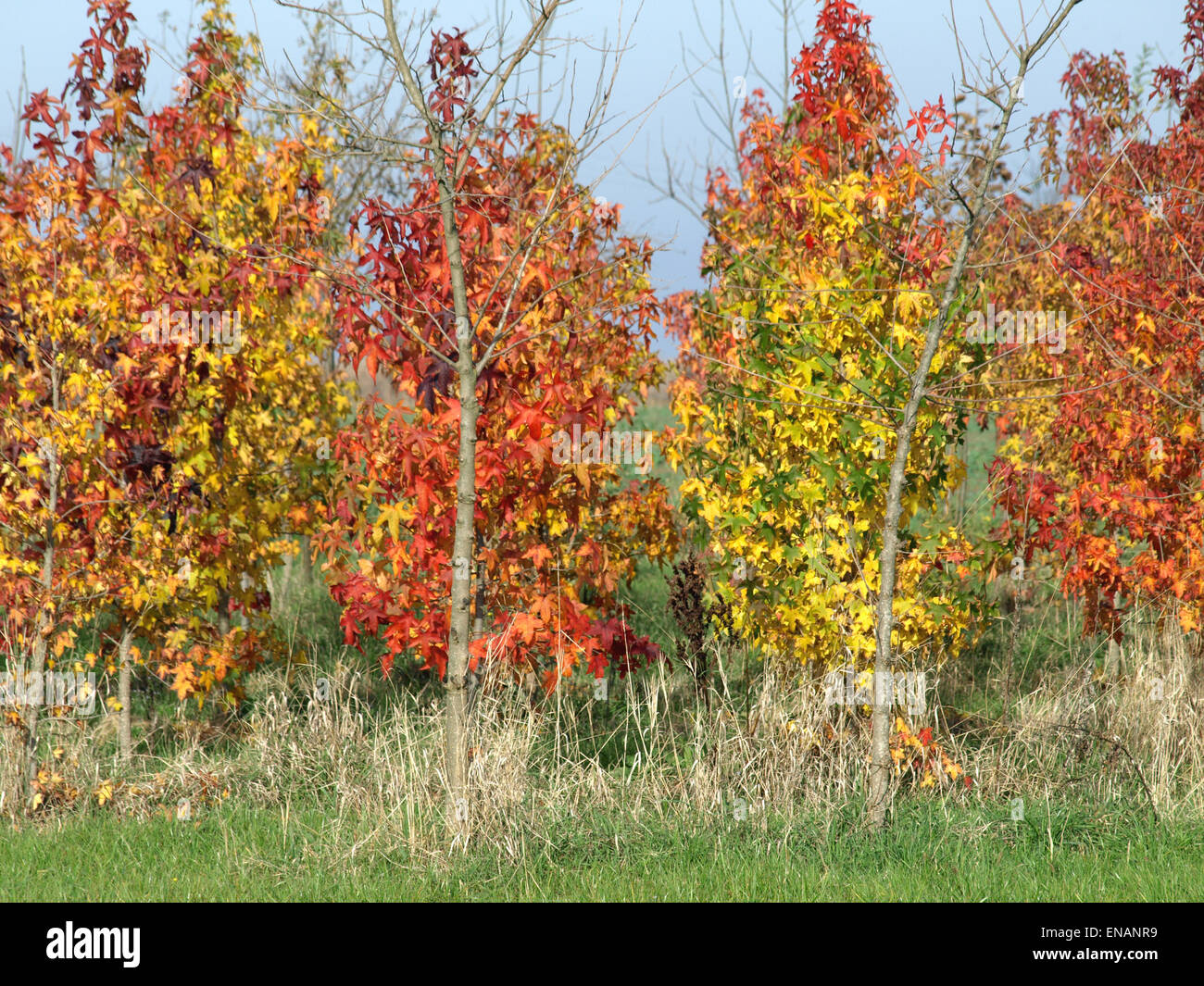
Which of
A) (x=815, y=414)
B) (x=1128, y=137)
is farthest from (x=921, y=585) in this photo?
(x=1128, y=137)

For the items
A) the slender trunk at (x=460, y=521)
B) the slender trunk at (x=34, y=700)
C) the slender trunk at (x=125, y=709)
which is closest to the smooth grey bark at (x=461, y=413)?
the slender trunk at (x=460, y=521)

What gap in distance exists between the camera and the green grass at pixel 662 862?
4016mm

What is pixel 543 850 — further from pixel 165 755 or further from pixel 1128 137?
pixel 1128 137

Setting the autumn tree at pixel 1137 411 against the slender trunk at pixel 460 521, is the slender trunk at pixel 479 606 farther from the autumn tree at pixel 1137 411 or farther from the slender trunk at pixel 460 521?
the autumn tree at pixel 1137 411

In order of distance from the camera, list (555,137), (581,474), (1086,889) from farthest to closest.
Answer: (555,137) < (581,474) < (1086,889)

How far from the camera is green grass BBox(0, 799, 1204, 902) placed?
158 inches

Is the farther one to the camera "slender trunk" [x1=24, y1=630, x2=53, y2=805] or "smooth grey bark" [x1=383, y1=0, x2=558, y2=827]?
"slender trunk" [x1=24, y1=630, x2=53, y2=805]

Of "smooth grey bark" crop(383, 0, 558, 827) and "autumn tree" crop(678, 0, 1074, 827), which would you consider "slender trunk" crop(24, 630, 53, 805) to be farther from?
"autumn tree" crop(678, 0, 1074, 827)

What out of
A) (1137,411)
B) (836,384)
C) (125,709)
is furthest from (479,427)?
(1137,411)

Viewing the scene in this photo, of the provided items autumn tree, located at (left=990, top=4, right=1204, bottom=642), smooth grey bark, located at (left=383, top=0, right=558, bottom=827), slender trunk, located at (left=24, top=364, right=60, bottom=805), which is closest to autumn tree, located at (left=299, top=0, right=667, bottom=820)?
smooth grey bark, located at (left=383, top=0, right=558, bottom=827)

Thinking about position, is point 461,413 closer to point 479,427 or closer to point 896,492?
point 479,427

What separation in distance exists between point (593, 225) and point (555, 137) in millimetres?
527

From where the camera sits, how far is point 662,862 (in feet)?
14.1

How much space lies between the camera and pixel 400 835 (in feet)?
14.4
